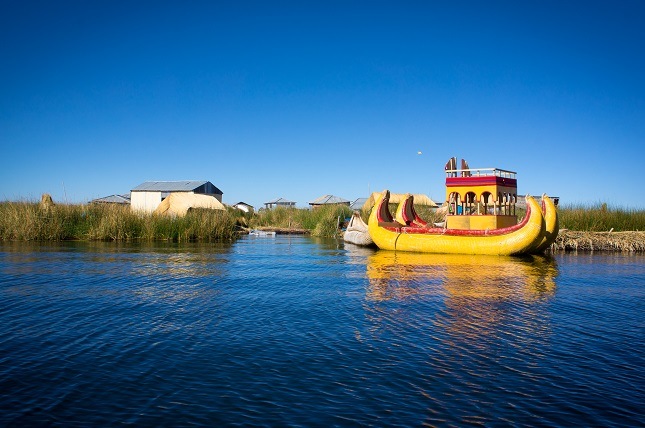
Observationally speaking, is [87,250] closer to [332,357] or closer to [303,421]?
[332,357]

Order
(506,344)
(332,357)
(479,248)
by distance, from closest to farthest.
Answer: (332,357) < (506,344) < (479,248)

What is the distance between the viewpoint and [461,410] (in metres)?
4.76

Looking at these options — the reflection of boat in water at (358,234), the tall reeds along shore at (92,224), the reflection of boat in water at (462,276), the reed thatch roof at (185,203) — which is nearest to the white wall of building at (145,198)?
the reed thatch roof at (185,203)

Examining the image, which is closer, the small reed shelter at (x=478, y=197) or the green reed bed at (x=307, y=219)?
the small reed shelter at (x=478, y=197)

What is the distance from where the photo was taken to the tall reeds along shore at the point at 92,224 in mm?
25219

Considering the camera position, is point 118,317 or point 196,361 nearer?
point 196,361

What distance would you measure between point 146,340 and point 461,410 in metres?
4.28

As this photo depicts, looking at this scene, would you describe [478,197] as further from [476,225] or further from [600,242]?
[600,242]

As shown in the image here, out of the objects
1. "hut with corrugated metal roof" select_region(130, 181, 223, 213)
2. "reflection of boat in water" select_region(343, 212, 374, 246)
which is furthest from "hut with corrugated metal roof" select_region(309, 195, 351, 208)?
"reflection of boat in water" select_region(343, 212, 374, 246)

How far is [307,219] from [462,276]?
27363 mm

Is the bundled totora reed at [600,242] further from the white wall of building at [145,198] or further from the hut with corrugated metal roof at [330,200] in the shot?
the white wall of building at [145,198]

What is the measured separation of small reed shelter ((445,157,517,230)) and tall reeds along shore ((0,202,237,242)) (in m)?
14.2

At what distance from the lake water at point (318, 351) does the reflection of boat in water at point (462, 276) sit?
0.13 metres

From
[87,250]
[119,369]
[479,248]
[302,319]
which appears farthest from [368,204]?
[119,369]
